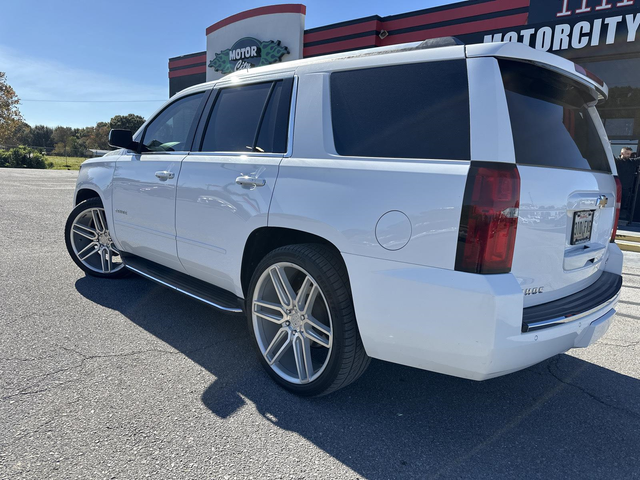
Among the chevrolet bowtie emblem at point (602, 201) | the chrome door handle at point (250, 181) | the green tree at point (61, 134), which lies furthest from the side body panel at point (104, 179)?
the green tree at point (61, 134)

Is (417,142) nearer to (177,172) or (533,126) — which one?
(533,126)

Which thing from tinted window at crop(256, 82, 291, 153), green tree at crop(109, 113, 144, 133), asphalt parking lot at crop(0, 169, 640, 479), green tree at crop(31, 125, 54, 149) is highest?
green tree at crop(109, 113, 144, 133)

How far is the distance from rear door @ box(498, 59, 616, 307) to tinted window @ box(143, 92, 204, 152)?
97.8 inches

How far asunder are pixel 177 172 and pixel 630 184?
453 inches

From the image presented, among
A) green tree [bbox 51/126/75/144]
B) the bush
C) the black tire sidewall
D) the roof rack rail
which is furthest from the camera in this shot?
green tree [bbox 51/126/75/144]

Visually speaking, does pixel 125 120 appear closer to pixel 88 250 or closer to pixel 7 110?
pixel 7 110

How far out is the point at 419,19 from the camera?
1409 cm

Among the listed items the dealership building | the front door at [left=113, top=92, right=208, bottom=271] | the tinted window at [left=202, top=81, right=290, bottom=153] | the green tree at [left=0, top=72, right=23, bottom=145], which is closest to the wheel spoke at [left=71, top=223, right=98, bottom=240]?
the front door at [left=113, top=92, right=208, bottom=271]

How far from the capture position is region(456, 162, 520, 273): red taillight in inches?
76.2

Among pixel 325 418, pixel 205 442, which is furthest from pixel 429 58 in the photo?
pixel 205 442

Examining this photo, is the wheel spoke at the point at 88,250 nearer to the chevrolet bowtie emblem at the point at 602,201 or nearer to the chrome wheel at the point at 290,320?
the chrome wheel at the point at 290,320

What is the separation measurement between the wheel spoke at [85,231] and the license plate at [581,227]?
175 inches

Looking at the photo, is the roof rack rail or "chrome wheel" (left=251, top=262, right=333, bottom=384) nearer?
the roof rack rail

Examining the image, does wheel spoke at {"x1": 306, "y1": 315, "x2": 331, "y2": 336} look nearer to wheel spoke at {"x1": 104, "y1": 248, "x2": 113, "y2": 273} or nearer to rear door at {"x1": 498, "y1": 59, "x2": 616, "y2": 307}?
rear door at {"x1": 498, "y1": 59, "x2": 616, "y2": 307}
